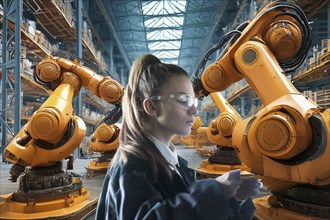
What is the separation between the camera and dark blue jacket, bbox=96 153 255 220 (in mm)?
1003

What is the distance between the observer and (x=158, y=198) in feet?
3.41

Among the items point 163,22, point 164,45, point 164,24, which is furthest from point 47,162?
point 164,45

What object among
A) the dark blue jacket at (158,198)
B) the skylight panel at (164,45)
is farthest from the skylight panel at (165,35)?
the dark blue jacket at (158,198)

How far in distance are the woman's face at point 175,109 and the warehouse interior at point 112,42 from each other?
3.03 metres

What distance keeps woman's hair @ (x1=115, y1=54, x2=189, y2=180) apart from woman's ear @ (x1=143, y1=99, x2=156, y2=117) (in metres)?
0.02

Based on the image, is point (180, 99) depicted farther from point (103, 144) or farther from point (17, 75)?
point (17, 75)

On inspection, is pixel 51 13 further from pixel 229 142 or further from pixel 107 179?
pixel 107 179

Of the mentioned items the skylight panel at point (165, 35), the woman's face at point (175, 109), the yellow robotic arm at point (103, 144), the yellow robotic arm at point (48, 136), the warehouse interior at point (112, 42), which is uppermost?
the skylight panel at point (165, 35)

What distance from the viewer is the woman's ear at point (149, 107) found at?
1235 millimetres

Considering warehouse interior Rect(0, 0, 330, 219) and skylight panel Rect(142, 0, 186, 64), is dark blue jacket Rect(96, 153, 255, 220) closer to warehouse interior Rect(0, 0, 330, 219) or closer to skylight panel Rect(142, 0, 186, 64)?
warehouse interior Rect(0, 0, 330, 219)

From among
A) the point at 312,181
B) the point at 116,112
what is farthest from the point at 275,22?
the point at 116,112

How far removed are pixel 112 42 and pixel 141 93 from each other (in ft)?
79.5

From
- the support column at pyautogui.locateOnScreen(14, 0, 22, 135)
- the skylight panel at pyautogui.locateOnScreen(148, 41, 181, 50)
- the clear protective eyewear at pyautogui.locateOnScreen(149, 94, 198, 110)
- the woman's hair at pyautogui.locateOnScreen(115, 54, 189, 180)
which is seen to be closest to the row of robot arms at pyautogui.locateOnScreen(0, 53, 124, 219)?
the woman's hair at pyautogui.locateOnScreen(115, 54, 189, 180)

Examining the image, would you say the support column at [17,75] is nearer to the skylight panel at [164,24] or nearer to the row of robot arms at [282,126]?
the row of robot arms at [282,126]
